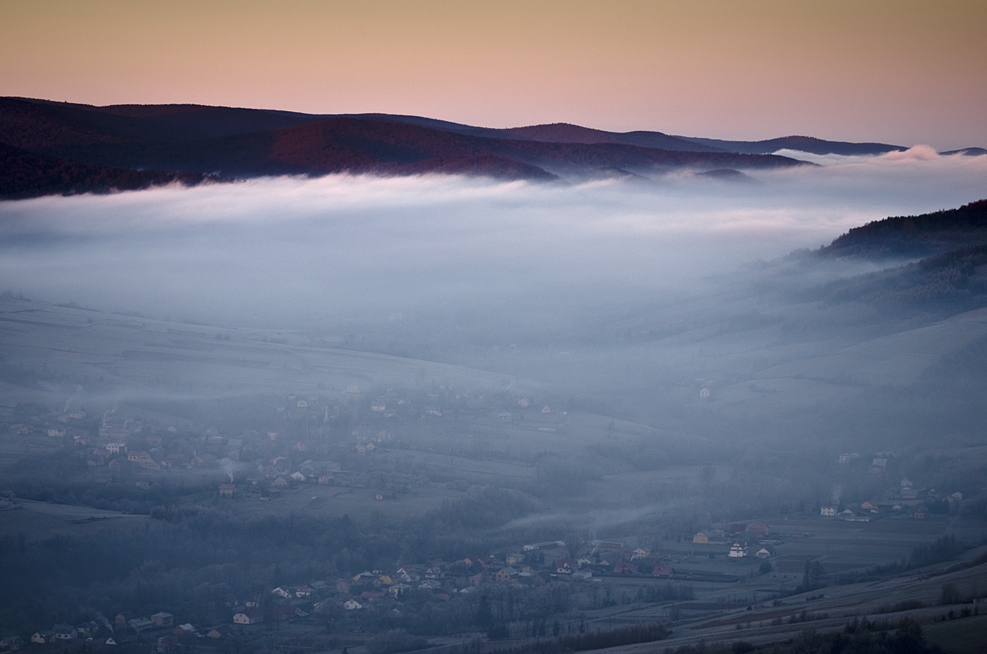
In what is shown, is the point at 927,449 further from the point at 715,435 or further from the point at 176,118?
the point at 176,118

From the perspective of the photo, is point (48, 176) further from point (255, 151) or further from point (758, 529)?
point (758, 529)

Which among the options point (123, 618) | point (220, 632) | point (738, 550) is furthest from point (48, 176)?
point (738, 550)

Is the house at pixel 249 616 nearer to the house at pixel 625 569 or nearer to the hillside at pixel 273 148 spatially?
the house at pixel 625 569

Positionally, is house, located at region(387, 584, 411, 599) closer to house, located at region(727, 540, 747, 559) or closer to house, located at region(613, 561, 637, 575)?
house, located at region(613, 561, 637, 575)

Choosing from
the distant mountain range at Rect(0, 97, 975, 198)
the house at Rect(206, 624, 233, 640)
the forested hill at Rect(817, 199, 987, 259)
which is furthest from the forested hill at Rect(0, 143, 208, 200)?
the house at Rect(206, 624, 233, 640)

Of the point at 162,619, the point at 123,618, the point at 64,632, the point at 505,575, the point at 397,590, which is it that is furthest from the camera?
the point at 505,575
